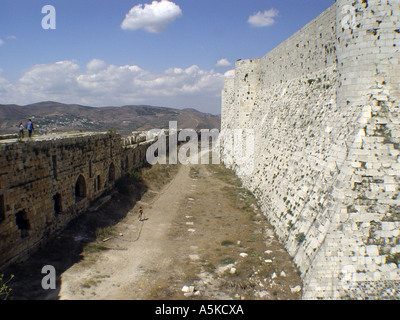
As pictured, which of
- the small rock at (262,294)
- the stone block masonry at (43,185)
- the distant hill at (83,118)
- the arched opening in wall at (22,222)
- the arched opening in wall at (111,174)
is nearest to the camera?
the small rock at (262,294)

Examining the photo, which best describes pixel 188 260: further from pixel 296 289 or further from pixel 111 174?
pixel 111 174

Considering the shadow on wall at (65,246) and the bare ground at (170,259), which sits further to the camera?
the bare ground at (170,259)

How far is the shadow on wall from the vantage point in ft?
22.4

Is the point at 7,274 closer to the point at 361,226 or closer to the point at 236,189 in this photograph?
the point at 361,226

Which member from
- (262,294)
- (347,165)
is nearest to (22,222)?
(262,294)

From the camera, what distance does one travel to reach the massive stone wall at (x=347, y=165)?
629cm

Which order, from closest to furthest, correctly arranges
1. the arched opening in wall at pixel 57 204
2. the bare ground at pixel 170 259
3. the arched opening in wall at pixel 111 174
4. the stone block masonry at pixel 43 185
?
the bare ground at pixel 170 259 → the stone block masonry at pixel 43 185 → the arched opening in wall at pixel 57 204 → the arched opening in wall at pixel 111 174

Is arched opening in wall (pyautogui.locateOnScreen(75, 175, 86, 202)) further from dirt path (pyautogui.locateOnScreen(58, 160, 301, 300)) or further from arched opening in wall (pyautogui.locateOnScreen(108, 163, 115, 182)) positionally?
arched opening in wall (pyautogui.locateOnScreen(108, 163, 115, 182))

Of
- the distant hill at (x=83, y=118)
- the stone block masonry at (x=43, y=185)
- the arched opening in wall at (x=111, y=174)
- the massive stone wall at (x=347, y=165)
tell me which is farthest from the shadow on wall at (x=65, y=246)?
the distant hill at (x=83, y=118)

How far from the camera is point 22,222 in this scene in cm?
845

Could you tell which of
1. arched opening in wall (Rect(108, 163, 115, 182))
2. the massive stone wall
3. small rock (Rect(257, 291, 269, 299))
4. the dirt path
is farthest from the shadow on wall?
the massive stone wall

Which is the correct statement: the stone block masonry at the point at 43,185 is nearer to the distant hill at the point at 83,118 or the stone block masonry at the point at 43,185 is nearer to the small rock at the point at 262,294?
the small rock at the point at 262,294

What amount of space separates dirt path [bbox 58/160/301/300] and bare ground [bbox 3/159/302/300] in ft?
0.08

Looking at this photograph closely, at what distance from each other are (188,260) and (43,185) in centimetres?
513
